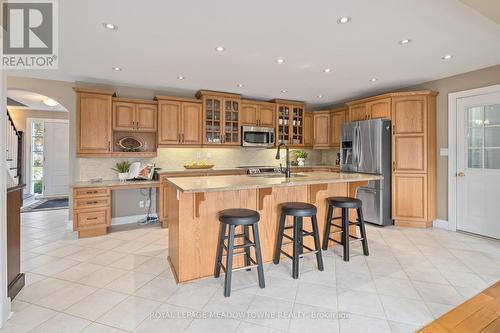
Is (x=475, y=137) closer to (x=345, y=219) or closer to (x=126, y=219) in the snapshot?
(x=345, y=219)

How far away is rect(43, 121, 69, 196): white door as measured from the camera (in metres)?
6.88

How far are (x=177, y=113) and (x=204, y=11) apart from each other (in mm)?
2660

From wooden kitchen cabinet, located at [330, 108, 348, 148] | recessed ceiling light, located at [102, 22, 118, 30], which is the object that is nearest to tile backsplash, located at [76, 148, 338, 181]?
wooden kitchen cabinet, located at [330, 108, 348, 148]

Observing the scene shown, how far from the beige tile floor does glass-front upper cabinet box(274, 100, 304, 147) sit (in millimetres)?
3026

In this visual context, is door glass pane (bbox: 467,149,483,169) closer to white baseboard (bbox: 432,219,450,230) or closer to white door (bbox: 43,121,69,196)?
white baseboard (bbox: 432,219,450,230)

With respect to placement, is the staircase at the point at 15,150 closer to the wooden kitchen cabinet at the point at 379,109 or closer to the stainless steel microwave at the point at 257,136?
the stainless steel microwave at the point at 257,136

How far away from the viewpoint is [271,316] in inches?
76.4

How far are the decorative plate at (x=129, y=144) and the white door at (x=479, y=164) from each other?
5.37 meters

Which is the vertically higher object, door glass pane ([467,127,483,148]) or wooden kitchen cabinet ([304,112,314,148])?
wooden kitchen cabinet ([304,112,314,148])

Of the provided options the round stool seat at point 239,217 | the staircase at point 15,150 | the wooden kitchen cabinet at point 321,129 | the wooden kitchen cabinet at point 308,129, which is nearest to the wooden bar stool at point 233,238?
the round stool seat at point 239,217

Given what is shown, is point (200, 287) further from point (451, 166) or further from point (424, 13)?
point (451, 166)

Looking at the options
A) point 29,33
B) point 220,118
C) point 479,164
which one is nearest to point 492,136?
Answer: point 479,164

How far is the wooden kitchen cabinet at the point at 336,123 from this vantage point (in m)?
5.68

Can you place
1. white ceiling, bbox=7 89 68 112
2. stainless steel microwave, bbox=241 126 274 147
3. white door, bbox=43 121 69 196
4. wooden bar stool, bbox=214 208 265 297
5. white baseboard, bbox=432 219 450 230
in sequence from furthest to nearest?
white door, bbox=43 121 69 196, stainless steel microwave, bbox=241 126 274 147, white ceiling, bbox=7 89 68 112, white baseboard, bbox=432 219 450 230, wooden bar stool, bbox=214 208 265 297
